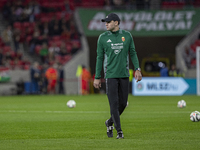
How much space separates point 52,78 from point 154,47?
8.98 m

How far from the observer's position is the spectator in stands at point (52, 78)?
29828 millimetres

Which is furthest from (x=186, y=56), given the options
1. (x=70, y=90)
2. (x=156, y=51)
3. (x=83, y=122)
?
(x=83, y=122)

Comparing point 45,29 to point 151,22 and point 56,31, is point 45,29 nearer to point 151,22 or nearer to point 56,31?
point 56,31

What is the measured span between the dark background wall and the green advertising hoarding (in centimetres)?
169

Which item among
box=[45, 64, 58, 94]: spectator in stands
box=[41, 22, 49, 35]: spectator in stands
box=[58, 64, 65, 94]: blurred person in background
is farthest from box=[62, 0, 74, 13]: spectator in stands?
box=[45, 64, 58, 94]: spectator in stands

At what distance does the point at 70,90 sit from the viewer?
30938 millimetres

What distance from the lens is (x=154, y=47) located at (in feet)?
113

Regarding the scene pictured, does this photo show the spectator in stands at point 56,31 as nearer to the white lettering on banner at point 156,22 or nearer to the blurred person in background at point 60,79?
the white lettering on banner at point 156,22

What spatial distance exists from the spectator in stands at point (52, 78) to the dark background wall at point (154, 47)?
180 inches

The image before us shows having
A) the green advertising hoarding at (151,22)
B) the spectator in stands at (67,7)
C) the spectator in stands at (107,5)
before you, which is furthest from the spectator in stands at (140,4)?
the spectator in stands at (67,7)

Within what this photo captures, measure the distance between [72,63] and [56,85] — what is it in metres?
1.93

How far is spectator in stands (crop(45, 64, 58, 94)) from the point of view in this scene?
97.9 ft

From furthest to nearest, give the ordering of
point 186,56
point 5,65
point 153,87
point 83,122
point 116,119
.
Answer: point 186,56, point 5,65, point 153,87, point 83,122, point 116,119

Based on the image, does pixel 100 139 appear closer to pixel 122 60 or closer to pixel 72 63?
pixel 122 60
